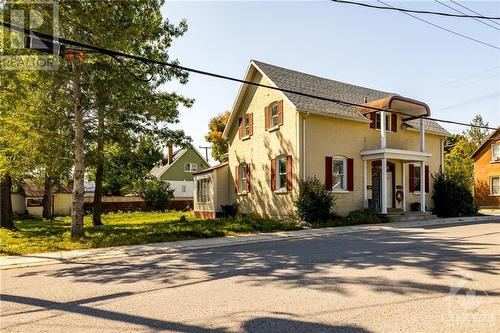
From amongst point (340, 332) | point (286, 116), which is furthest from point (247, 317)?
point (286, 116)

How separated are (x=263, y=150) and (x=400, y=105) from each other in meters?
7.97

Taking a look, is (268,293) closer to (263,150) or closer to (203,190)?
(263,150)

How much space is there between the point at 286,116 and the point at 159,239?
9.79 meters

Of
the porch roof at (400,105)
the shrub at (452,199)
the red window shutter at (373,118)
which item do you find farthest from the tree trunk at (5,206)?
the shrub at (452,199)

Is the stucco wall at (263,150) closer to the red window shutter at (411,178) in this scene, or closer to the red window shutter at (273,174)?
the red window shutter at (273,174)


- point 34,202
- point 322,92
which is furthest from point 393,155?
point 34,202

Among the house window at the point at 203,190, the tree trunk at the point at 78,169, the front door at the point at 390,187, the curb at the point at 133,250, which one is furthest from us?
the house window at the point at 203,190

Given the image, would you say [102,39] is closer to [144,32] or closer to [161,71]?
[144,32]

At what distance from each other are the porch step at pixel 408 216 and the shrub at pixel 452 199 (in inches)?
62.6

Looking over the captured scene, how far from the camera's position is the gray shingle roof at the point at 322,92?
19.9 meters

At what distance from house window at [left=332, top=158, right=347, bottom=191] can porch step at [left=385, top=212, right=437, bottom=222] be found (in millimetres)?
2714

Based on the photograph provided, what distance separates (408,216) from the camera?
20219 millimetres

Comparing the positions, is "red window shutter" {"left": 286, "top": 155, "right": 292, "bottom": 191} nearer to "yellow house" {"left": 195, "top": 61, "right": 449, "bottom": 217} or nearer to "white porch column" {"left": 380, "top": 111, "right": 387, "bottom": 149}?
"yellow house" {"left": 195, "top": 61, "right": 449, "bottom": 217}

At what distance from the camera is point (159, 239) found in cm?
1347
